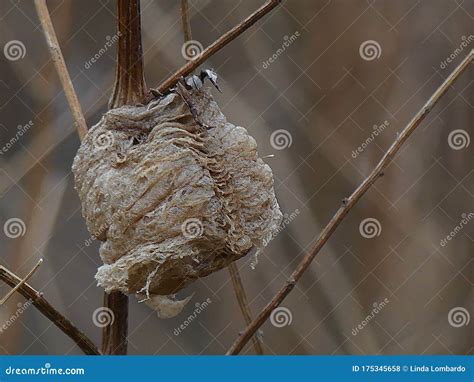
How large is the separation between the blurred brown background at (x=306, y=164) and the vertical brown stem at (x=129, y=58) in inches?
19.8

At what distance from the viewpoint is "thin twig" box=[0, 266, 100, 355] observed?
1167 millimetres

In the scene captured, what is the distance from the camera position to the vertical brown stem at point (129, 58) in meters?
1.18

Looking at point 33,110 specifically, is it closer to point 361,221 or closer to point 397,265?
point 361,221

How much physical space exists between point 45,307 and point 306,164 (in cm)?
81

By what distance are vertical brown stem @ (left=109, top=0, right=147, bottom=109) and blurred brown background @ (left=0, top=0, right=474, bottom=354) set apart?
1.65ft

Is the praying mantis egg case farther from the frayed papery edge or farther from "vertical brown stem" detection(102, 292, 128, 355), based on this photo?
"vertical brown stem" detection(102, 292, 128, 355)

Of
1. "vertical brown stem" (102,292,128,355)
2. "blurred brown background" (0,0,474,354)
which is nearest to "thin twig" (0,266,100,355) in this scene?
"vertical brown stem" (102,292,128,355)

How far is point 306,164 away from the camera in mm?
1817

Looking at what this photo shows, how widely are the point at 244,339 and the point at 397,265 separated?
2.21 feet

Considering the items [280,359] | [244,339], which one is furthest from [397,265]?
[244,339]

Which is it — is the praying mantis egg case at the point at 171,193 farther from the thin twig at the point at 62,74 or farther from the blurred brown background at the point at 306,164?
the blurred brown background at the point at 306,164

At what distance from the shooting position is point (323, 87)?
1.85 metres

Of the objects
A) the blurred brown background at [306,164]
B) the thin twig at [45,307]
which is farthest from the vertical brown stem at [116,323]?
the blurred brown background at [306,164]

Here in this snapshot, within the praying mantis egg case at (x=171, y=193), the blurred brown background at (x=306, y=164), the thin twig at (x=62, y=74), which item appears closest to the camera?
the praying mantis egg case at (x=171, y=193)
